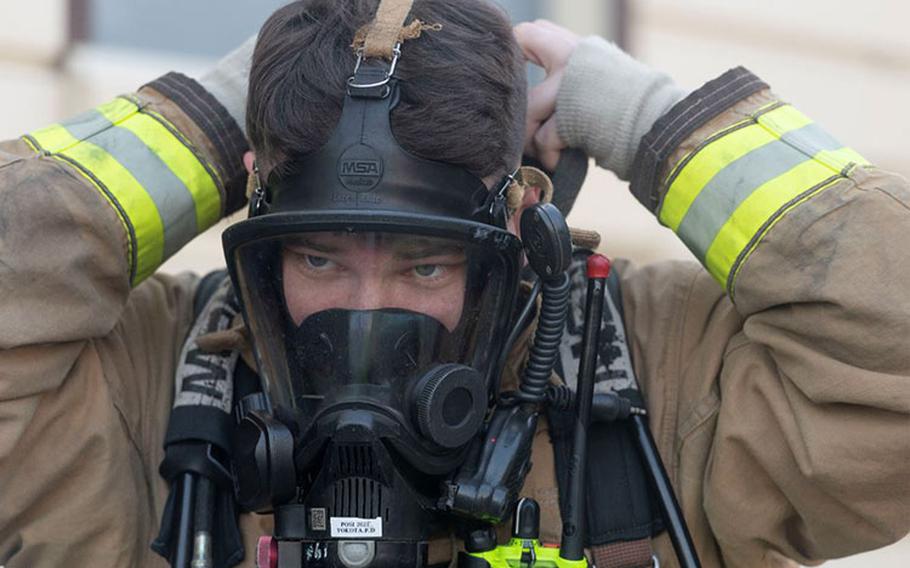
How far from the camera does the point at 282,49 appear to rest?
7.86ft


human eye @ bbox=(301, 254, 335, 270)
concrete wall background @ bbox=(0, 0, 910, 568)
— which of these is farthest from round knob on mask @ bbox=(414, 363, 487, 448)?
concrete wall background @ bbox=(0, 0, 910, 568)

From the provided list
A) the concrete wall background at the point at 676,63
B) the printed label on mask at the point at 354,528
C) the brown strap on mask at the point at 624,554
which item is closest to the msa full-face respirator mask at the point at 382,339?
the printed label on mask at the point at 354,528

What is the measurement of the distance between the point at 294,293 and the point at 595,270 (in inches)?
19.0

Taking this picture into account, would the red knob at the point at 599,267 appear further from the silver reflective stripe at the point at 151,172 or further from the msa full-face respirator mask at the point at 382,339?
the silver reflective stripe at the point at 151,172

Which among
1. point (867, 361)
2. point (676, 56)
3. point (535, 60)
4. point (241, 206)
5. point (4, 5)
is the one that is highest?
point (676, 56)

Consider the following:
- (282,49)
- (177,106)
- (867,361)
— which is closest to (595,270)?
(867,361)

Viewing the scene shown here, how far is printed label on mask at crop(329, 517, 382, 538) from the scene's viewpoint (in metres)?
2.12

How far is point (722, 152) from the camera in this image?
96.1 inches

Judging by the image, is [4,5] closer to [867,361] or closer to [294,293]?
[294,293]

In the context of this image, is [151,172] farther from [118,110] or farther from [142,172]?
[118,110]

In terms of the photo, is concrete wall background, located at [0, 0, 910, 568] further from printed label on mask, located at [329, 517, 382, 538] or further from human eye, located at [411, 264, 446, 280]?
printed label on mask, located at [329, 517, 382, 538]

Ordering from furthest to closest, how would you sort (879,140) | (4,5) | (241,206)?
(879,140), (4,5), (241,206)

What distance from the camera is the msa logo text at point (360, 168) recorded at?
2.23 meters

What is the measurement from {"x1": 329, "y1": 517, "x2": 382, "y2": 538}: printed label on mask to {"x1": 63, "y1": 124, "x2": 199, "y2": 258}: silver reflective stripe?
2.28 ft
